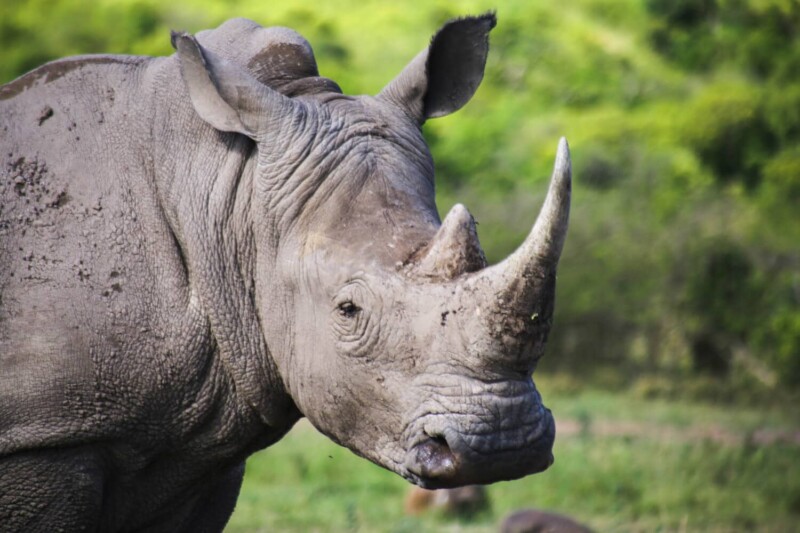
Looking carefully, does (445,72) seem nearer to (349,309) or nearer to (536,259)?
(349,309)

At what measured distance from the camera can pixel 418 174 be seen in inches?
191

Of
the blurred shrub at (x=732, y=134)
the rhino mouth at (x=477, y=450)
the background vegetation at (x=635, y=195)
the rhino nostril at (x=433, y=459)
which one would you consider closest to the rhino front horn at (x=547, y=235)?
the rhino mouth at (x=477, y=450)

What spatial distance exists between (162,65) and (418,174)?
1044 millimetres

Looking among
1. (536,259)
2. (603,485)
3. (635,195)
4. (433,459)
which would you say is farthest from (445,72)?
(635,195)

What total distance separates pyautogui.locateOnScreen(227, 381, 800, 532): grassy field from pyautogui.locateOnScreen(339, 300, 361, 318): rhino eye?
9.91 ft

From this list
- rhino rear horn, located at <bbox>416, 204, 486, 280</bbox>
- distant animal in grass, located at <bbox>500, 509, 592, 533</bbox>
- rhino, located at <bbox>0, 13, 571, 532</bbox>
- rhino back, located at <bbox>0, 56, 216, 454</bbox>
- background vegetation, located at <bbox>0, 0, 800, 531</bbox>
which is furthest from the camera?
background vegetation, located at <bbox>0, 0, 800, 531</bbox>

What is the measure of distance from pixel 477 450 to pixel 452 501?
470cm

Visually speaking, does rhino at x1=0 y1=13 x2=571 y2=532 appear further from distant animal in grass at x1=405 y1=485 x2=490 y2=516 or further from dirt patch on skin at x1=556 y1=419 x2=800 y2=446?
dirt patch on skin at x1=556 y1=419 x2=800 y2=446

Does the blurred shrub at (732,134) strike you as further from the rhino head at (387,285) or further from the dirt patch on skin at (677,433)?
the rhino head at (387,285)

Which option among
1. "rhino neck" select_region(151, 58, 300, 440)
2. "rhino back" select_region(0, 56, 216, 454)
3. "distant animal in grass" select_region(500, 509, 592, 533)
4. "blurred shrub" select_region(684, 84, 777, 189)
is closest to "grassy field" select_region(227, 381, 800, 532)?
"distant animal in grass" select_region(500, 509, 592, 533)

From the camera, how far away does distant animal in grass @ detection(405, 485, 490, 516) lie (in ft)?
28.8

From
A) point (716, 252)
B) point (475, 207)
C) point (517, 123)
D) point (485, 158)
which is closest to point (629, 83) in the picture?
point (517, 123)

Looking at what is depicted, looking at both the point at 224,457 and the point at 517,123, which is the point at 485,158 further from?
the point at 224,457

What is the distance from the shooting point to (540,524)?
7.52 metres
